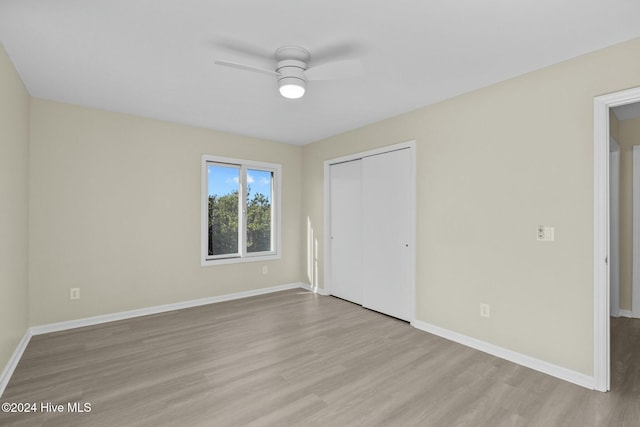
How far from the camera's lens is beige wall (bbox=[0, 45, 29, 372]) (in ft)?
7.41

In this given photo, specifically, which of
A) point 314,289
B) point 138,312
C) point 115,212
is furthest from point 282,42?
point 314,289

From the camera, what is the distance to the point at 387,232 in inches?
152

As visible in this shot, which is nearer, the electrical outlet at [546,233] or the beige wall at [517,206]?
the beige wall at [517,206]

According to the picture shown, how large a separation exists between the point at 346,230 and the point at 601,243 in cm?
287

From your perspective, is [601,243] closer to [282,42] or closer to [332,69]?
[332,69]

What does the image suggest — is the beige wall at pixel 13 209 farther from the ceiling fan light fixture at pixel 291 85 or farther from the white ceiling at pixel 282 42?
the ceiling fan light fixture at pixel 291 85

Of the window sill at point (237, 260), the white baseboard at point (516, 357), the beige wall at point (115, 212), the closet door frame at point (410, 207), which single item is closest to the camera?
the white baseboard at point (516, 357)

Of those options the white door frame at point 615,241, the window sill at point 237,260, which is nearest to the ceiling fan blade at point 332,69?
the window sill at point 237,260

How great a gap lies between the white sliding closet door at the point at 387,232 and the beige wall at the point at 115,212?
1.98 meters

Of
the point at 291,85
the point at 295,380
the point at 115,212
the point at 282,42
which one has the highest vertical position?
the point at 282,42

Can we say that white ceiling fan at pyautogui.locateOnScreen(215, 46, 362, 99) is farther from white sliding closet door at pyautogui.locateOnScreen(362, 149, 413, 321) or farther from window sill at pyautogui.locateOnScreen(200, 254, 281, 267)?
window sill at pyautogui.locateOnScreen(200, 254, 281, 267)

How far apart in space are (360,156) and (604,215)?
265 cm

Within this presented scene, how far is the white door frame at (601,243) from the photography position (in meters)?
2.21

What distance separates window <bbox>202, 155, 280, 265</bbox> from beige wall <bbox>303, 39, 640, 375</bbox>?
245 cm
